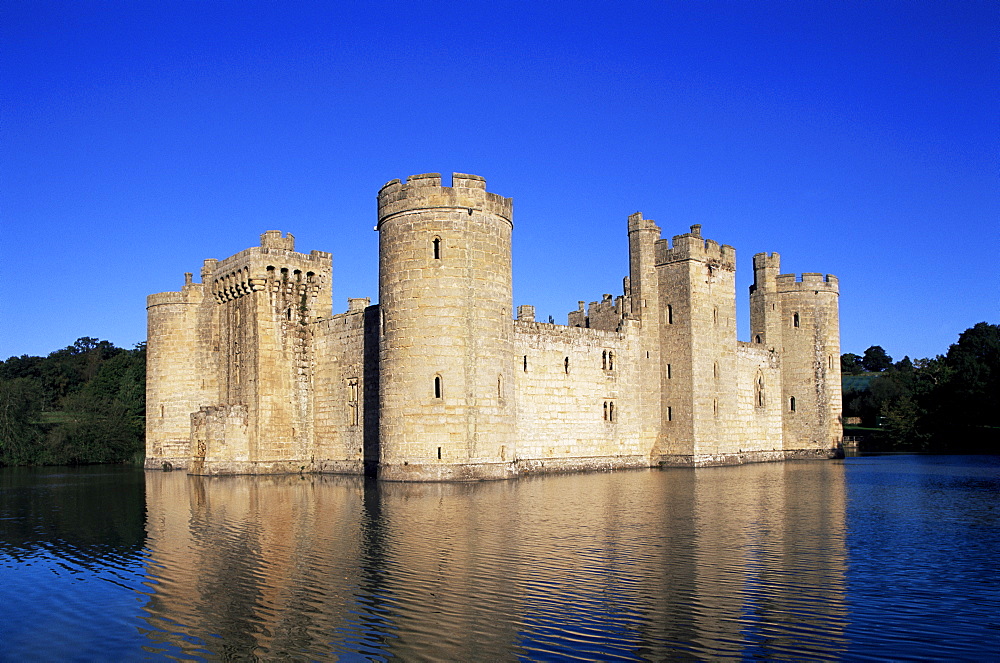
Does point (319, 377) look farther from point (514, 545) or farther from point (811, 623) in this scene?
point (811, 623)

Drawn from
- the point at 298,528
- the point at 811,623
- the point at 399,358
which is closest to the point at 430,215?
the point at 399,358

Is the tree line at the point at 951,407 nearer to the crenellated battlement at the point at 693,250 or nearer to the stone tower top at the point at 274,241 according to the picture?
the crenellated battlement at the point at 693,250

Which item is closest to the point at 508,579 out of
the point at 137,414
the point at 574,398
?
the point at 574,398

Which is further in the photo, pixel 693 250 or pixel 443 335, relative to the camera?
pixel 693 250

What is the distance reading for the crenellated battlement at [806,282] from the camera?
161 ft

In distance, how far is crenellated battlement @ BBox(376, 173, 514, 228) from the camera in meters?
30.0

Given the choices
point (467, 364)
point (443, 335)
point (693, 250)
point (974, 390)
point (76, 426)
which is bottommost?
point (76, 426)

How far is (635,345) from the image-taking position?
136 feet

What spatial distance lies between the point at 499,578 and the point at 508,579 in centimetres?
15

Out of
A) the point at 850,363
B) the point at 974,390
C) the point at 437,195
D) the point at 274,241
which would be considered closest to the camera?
the point at 437,195

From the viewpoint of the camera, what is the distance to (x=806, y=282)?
161ft

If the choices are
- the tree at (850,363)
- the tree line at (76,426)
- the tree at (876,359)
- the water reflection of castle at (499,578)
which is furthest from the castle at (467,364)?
the tree at (876,359)

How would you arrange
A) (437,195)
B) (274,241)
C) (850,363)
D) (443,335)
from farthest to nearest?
1. (850,363)
2. (274,241)
3. (437,195)
4. (443,335)

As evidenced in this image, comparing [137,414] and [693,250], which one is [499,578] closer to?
[693,250]
